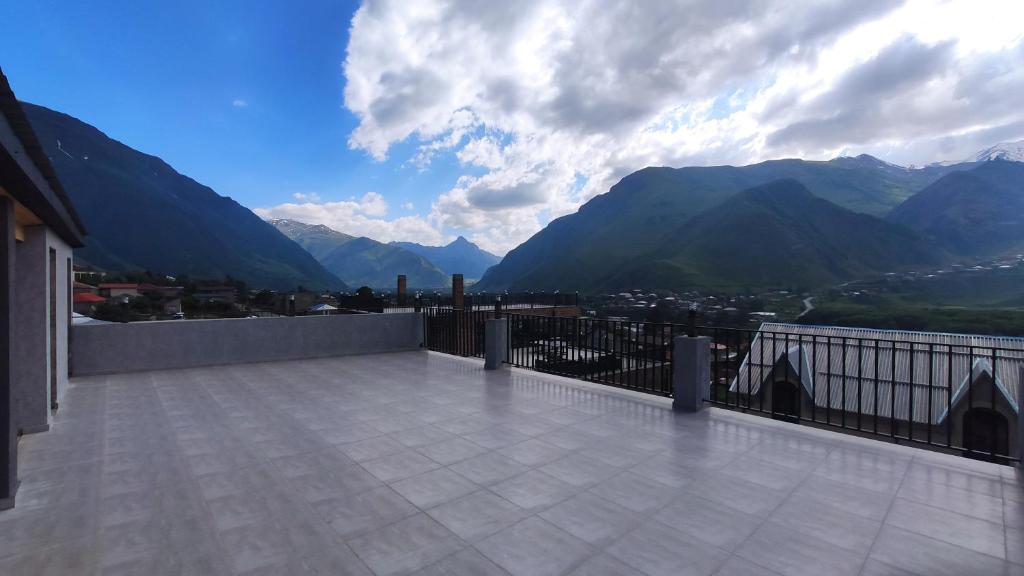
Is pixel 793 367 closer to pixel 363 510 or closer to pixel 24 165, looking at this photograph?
pixel 363 510

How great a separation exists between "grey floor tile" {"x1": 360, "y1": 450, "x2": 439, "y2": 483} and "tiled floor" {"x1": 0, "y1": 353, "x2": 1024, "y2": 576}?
2cm

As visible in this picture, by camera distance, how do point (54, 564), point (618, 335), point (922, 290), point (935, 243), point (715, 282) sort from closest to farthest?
1. point (54, 564)
2. point (618, 335)
3. point (922, 290)
4. point (715, 282)
5. point (935, 243)

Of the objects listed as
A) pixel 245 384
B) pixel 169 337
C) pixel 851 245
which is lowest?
pixel 245 384

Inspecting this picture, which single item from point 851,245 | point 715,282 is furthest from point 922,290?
point 851,245

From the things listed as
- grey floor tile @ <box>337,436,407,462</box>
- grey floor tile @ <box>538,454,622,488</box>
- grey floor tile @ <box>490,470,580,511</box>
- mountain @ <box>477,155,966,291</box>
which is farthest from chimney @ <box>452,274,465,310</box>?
mountain @ <box>477,155,966,291</box>

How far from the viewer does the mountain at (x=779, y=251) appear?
60875 mm

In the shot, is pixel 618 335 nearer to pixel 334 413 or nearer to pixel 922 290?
pixel 334 413

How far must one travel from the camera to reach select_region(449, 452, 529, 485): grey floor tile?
327cm

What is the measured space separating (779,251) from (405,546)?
253 feet

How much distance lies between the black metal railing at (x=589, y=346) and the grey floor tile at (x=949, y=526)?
2626mm

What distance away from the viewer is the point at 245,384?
6.43 metres

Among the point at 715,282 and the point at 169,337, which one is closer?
the point at 169,337

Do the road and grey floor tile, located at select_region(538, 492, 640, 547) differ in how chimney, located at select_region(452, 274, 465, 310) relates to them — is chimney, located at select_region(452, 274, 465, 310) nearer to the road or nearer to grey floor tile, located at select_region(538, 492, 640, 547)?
grey floor tile, located at select_region(538, 492, 640, 547)

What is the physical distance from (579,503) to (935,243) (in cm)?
9172
